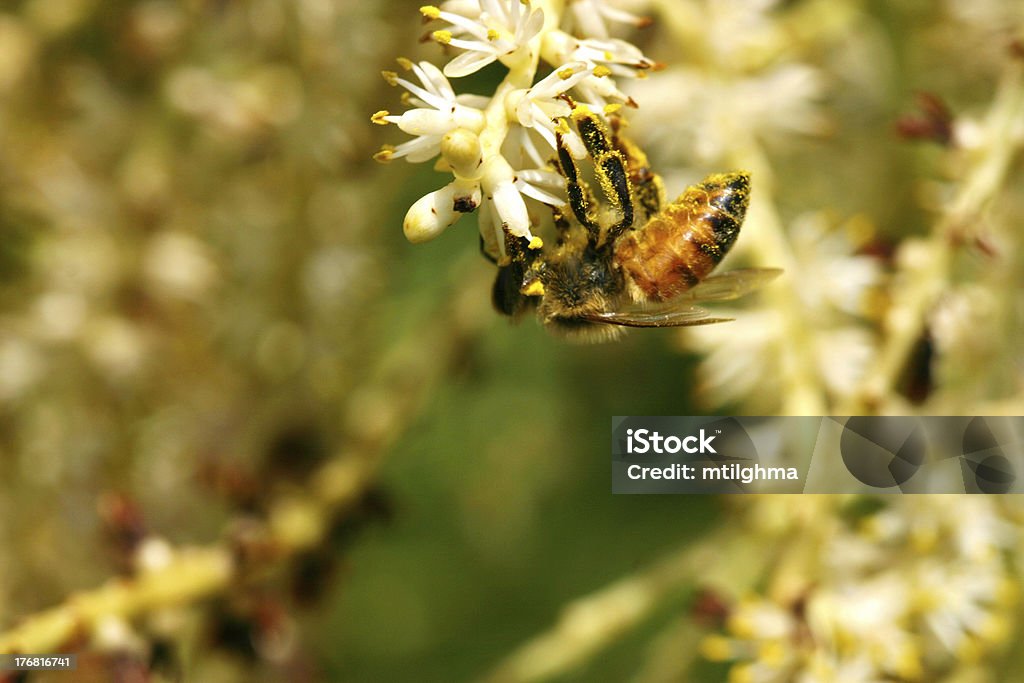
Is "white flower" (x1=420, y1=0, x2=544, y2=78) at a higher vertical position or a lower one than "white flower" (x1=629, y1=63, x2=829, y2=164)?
lower

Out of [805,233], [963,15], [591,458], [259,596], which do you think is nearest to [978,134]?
[805,233]

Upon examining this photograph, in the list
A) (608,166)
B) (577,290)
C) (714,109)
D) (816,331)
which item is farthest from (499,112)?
(816,331)

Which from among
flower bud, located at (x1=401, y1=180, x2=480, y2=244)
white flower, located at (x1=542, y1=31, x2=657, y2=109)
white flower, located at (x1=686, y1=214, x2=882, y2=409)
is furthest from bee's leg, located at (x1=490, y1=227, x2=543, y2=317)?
white flower, located at (x1=686, y1=214, x2=882, y2=409)

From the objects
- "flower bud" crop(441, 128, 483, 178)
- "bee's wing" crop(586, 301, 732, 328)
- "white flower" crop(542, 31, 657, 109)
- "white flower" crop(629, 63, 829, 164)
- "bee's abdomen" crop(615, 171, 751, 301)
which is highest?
"white flower" crop(629, 63, 829, 164)

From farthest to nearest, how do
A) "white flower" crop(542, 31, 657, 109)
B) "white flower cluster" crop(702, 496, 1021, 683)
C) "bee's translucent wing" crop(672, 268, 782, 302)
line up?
"white flower cluster" crop(702, 496, 1021, 683) < "bee's translucent wing" crop(672, 268, 782, 302) < "white flower" crop(542, 31, 657, 109)

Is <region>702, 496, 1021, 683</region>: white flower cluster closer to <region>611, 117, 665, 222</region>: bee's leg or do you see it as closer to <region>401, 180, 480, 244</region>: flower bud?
<region>611, 117, 665, 222</region>: bee's leg

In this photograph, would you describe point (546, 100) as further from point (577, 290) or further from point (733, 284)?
point (733, 284)

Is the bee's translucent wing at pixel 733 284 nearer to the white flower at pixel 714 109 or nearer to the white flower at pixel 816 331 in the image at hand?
the white flower at pixel 816 331

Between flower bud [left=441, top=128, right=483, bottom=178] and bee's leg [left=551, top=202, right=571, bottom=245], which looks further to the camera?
bee's leg [left=551, top=202, right=571, bottom=245]
